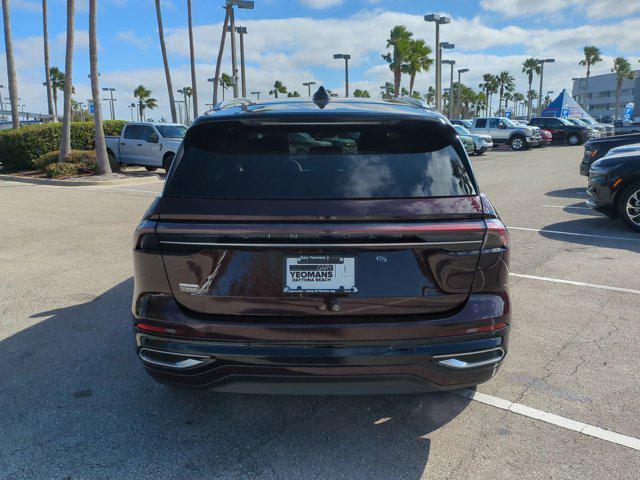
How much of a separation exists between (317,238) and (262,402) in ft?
4.55

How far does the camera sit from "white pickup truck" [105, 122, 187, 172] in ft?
64.3

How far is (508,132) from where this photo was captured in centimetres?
3462

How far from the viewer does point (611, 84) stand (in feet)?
363

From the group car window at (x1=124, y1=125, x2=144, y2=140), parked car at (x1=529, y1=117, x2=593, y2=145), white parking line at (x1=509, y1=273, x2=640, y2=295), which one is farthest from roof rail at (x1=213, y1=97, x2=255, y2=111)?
parked car at (x1=529, y1=117, x2=593, y2=145)

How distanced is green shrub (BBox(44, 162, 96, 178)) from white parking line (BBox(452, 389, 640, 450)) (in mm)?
17688

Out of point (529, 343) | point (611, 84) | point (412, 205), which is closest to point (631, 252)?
point (529, 343)

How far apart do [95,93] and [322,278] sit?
18.2 m

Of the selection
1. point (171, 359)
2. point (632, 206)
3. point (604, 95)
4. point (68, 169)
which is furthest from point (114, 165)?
point (604, 95)

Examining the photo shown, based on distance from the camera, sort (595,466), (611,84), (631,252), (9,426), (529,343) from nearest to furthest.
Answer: (595,466), (9,426), (529,343), (631,252), (611,84)

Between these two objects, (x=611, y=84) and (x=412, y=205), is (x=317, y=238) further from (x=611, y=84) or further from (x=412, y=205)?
(x=611, y=84)

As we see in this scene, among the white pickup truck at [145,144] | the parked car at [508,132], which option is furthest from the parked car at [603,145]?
the parked car at [508,132]

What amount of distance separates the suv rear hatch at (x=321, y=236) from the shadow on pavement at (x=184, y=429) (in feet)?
2.66

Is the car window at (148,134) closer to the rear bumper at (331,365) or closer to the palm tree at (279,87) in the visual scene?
the rear bumper at (331,365)

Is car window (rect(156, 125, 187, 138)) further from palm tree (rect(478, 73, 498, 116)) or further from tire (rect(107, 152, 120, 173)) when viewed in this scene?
palm tree (rect(478, 73, 498, 116))
